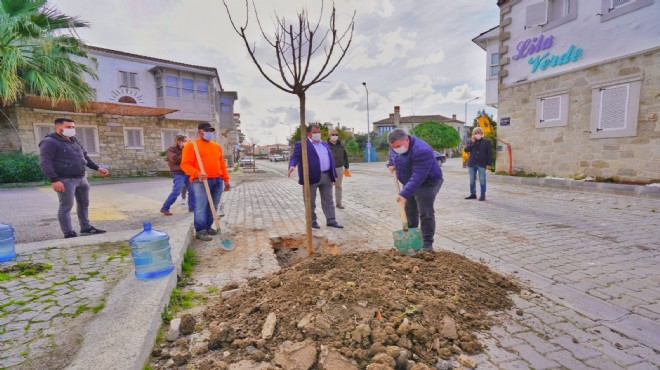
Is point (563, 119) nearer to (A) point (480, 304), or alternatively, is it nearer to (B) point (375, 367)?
(A) point (480, 304)

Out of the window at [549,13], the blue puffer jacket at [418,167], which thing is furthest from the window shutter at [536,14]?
the blue puffer jacket at [418,167]

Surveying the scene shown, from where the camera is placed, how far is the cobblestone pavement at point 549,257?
2.15m

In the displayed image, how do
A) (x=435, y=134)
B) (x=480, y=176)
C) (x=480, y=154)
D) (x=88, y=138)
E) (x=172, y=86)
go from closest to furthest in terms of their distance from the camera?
1. (x=480, y=154)
2. (x=480, y=176)
3. (x=88, y=138)
4. (x=172, y=86)
5. (x=435, y=134)

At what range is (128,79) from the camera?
71.2ft

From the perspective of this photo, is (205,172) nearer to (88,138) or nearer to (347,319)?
(347,319)

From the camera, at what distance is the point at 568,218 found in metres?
5.82

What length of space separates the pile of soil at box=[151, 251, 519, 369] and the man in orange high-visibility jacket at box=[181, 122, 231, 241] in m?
2.28

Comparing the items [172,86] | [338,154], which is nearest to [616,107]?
[338,154]

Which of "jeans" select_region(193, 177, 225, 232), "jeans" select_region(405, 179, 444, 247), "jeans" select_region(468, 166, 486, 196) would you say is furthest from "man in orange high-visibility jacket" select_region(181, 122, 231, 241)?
"jeans" select_region(468, 166, 486, 196)

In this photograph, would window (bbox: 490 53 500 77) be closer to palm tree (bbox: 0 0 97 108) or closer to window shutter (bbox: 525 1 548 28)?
window shutter (bbox: 525 1 548 28)

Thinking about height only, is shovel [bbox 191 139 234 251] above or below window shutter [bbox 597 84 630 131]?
below

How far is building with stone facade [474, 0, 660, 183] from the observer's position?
8297 millimetres

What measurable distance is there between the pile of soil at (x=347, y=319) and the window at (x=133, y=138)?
61.8 ft

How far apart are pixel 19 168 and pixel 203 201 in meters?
13.6
